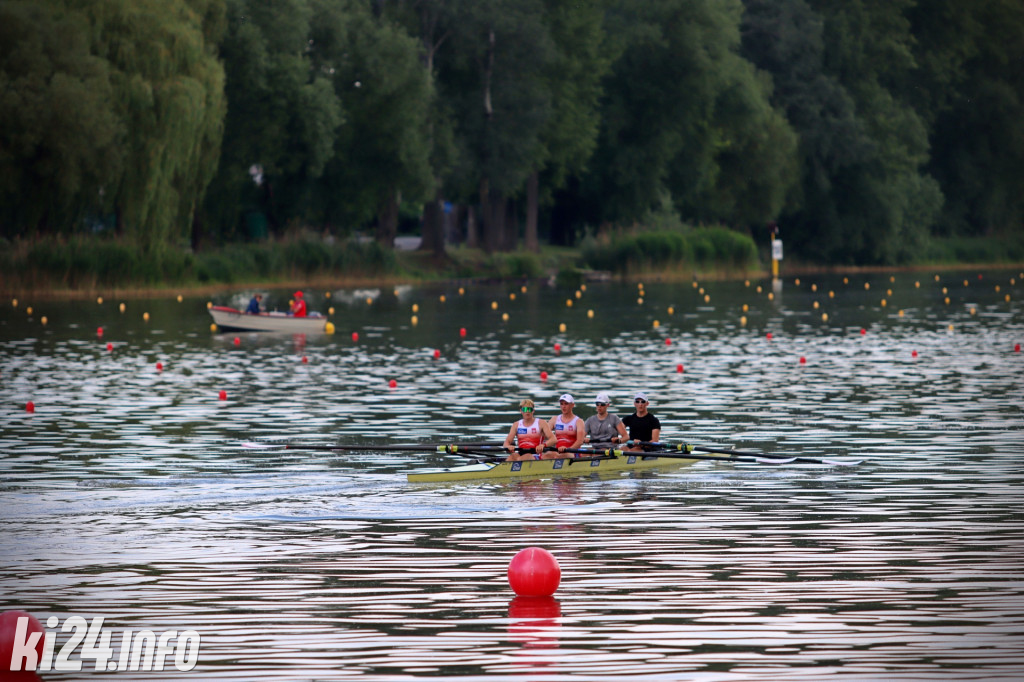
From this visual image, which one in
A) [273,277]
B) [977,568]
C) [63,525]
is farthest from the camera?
[273,277]

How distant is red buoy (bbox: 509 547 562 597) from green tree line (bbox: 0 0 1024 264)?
5109cm

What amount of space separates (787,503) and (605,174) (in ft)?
261

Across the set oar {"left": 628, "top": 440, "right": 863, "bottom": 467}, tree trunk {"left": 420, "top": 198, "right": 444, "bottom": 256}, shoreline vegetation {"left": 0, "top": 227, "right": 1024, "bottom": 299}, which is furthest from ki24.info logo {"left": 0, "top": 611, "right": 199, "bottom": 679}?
tree trunk {"left": 420, "top": 198, "right": 444, "bottom": 256}

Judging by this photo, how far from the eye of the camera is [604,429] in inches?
949

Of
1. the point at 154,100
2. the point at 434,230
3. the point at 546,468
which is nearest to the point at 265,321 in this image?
the point at 154,100

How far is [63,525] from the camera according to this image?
18.4 metres

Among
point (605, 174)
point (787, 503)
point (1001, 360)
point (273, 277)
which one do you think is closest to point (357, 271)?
point (273, 277)

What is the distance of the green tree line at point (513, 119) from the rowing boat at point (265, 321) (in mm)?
14522

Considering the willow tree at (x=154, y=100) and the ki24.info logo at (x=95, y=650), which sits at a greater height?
the willow tree at (x=154, y=100)

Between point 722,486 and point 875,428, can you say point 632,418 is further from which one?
point 875,428

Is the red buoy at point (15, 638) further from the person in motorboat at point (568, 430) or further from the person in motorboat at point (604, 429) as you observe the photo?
the person in motorboat at point (604, 429)

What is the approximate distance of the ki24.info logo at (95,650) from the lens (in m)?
12.0

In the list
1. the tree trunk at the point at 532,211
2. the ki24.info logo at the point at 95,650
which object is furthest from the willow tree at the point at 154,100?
the ki24.info logo at the point at 95,650

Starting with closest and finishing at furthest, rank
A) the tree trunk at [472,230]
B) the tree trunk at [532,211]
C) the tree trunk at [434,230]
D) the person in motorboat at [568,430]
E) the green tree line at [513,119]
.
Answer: the person in motorboat at [568,430]
the green tree line at [513,119]
the tree trunk at [434,230]
the tree trunk at [532,211]
the tree trunk at [472,230]
